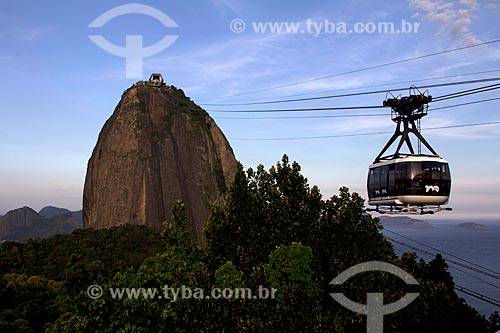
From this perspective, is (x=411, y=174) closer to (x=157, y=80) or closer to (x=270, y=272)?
(x=270, y=272)

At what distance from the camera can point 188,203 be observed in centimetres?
6856

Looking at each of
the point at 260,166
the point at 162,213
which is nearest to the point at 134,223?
the point at 162,213

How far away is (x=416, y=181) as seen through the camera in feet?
66.7

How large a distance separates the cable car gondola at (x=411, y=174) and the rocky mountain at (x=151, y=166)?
150 ft

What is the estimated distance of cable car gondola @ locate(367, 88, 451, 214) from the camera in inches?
802

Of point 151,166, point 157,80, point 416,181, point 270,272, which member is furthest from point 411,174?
point 157,80

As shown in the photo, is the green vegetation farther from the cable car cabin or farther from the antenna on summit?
the antenna on summit

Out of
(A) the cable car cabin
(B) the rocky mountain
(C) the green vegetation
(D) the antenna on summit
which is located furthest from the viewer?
(D) the antenna on summit

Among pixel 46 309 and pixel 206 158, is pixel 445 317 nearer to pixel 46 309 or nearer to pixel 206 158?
pixel 46 309

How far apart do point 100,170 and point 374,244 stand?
57.8 metres

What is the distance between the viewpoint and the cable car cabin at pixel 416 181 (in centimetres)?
2042

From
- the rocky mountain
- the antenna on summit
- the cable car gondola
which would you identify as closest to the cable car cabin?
the cable car gondola

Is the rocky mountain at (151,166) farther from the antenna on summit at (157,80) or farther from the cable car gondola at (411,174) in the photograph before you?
the cable car gondola at (411,174)

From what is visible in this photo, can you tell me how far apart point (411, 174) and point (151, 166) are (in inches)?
2082
